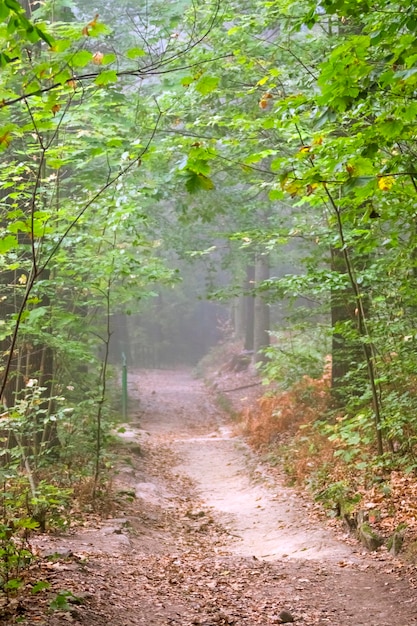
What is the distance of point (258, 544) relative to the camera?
25.4ft

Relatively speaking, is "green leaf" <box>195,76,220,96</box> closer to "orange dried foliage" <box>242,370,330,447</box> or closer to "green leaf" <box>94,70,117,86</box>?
"green leaf" <box>94,70,117,86</box>

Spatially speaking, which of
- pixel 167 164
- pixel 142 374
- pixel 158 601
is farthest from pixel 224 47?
pixel 142 374

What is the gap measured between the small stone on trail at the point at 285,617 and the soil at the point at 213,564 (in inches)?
0.5

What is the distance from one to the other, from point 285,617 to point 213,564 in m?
1.92

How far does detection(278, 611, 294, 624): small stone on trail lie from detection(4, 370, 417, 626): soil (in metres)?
0.01

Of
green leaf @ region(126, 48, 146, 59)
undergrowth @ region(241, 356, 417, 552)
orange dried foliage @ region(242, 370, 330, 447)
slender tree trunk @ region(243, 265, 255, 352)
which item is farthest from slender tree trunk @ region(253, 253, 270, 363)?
green leaf @ region(126, 48, 146, 59)

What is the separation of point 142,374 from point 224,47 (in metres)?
25.4

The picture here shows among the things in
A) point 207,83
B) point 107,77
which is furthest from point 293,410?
point 107,77

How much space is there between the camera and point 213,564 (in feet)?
21.2

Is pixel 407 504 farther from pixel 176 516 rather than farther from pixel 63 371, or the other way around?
pixel 63 371

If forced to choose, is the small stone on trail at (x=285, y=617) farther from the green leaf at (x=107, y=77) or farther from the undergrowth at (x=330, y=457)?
the green leaf at (x=107, y=77)

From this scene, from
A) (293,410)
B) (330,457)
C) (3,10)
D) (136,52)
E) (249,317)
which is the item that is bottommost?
(330,457)

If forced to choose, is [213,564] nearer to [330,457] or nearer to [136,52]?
[330,457]

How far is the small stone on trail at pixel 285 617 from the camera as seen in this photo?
4625mm
